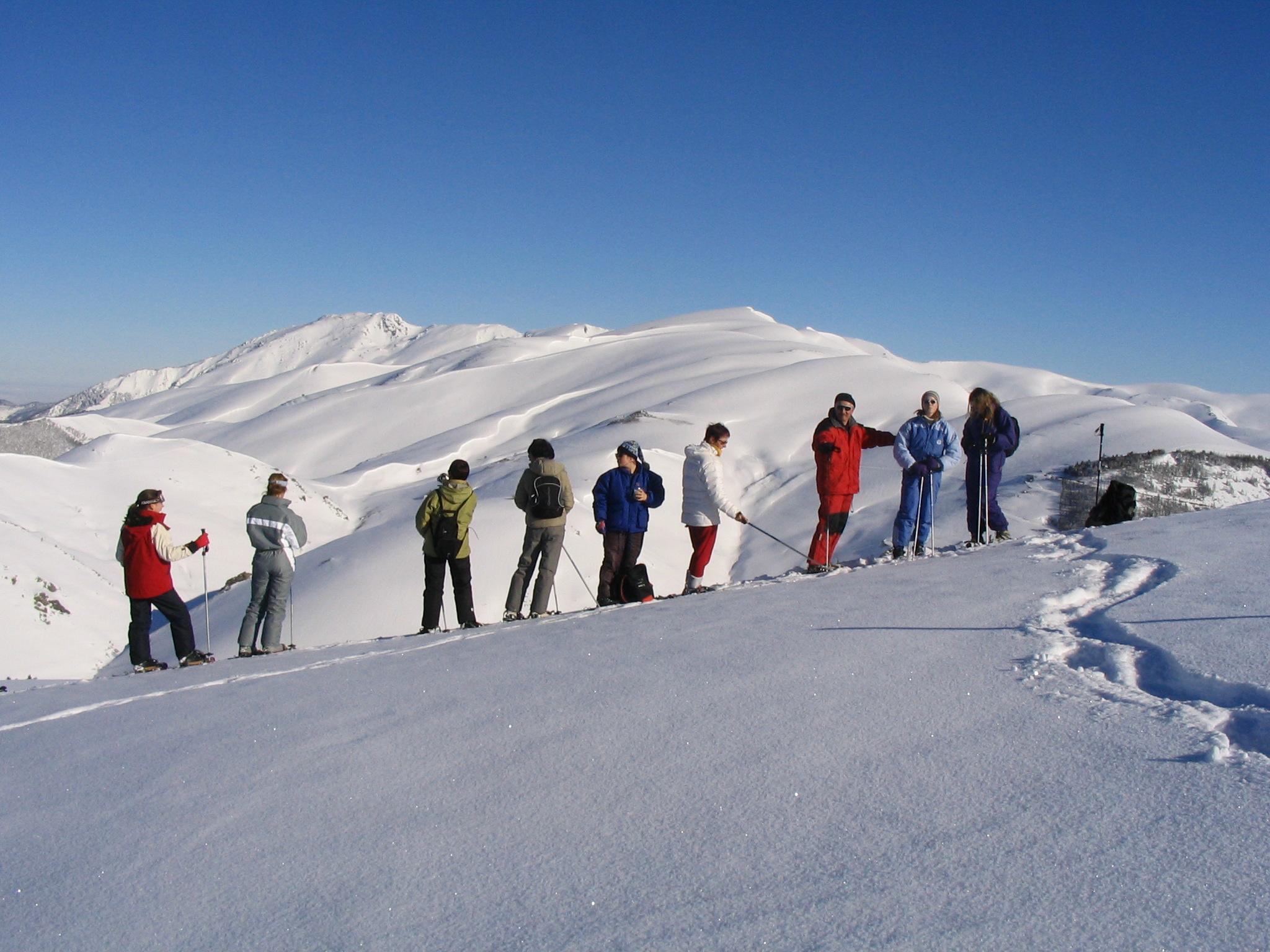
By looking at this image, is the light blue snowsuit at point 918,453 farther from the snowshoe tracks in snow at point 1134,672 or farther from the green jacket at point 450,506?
the green jacket at point 450,506

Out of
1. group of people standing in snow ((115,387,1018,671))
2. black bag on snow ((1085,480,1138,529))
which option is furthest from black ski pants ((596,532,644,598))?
black bag on snow ((1085,480,1138,529))

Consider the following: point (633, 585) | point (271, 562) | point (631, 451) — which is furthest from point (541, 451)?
point (271, 562)

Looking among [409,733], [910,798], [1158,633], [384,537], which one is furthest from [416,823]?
[384,537]

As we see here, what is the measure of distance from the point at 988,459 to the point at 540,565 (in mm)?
4826

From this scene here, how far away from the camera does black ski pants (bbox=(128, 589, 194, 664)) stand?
322 inches

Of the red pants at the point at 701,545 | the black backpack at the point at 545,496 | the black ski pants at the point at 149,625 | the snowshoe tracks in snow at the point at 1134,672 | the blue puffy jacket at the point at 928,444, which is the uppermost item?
the blue puffy jacket at the point at 928,444

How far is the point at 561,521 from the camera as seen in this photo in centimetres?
880

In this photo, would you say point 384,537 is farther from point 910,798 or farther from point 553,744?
point 910,798

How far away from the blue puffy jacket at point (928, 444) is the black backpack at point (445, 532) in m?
4.39

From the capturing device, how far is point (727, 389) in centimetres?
4328

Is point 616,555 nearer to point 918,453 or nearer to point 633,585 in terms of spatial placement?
point 633,585

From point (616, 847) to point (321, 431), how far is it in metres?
59.0

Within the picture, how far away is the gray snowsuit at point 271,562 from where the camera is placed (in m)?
8.31

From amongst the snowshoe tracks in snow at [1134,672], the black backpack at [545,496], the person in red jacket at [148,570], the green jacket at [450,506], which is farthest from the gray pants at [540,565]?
the snowshoe tracks in snow at [1134,672]
